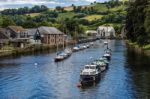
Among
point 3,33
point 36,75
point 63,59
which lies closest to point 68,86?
point 36,75

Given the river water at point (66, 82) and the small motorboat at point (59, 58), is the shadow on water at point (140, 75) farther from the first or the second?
the small motorboat at point (59, 58)

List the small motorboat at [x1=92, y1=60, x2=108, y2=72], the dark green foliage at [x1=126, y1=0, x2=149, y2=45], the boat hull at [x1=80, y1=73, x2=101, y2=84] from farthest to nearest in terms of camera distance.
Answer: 1. the dark green foliage at [x1=126, y1=0, x2=149, y2=45]
2. the small motorboat at [x1=92, y1=60, x2=108, y2=72]
3. the boat hull at [x1=80, y1=73, x2=101, y2=84]

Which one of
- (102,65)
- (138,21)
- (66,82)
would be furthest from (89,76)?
(138,21)

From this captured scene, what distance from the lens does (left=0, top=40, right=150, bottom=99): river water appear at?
75062 millimetres

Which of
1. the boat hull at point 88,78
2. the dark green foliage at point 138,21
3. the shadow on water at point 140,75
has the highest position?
the dark green foliage at point 138,21

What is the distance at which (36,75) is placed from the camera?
99.8 m

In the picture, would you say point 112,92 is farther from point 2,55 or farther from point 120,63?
point 2,55

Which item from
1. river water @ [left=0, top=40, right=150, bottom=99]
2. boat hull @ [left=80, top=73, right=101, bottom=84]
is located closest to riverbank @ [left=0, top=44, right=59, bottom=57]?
river water @ [left=0, top=40, right=150, bottom=99]

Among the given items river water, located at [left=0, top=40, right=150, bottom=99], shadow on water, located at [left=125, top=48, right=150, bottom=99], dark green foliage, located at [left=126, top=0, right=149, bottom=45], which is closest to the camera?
river water, located at [left=0, top=40, right=150, bottom=99]

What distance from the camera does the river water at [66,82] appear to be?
75062mm

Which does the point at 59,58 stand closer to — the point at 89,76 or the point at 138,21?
the point at 138,21

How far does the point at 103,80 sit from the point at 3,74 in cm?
2324

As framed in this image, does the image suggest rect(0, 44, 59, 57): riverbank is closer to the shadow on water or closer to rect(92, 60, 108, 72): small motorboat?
the shadow on water

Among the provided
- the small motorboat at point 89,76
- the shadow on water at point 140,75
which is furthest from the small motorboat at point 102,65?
the small motorboat at point 89,76
